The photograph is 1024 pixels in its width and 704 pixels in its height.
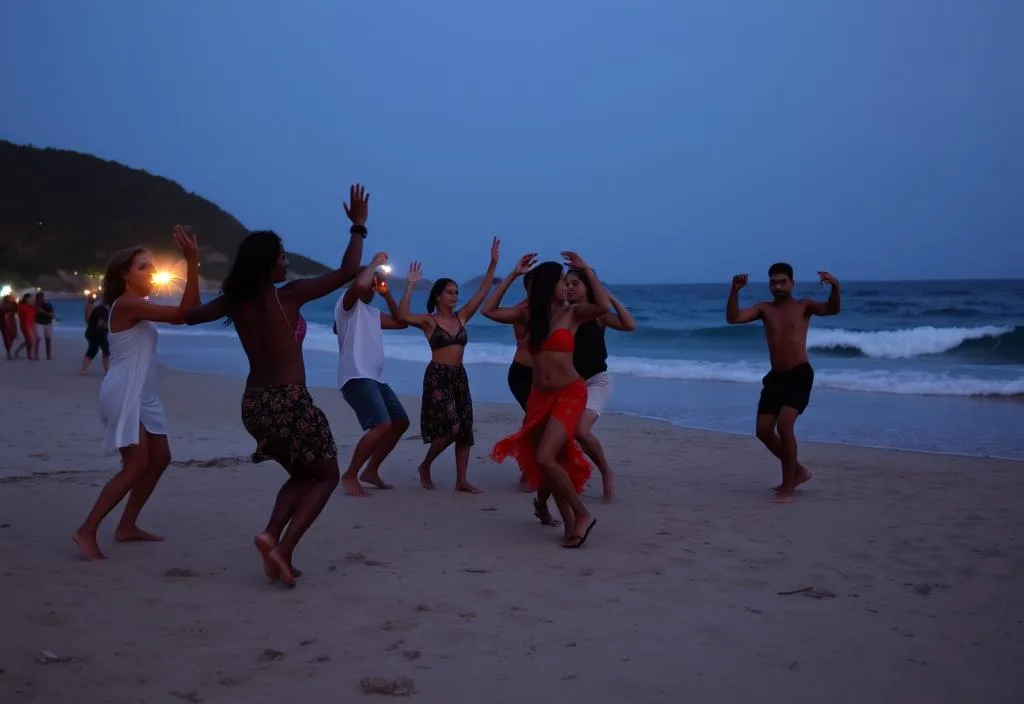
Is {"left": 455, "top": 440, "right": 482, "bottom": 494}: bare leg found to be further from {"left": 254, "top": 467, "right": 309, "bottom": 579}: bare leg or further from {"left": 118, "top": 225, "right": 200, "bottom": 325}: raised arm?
{"left": 118, "top": 225, "right": 200, "bottom": 325}: raised arm

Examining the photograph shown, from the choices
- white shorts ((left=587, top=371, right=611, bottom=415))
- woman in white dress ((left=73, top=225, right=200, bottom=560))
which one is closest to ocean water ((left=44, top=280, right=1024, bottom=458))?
white shorts ((left=587, top=371, right=611, bottom=415))

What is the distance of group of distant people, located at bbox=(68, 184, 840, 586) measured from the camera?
425cm

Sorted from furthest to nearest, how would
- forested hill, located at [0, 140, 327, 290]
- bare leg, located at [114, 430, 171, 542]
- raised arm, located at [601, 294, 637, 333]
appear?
forested hill, located at [0, 140, 327, 290]
raised arm, located at [601, 294, 637, 333]
bare leg, located at [114, 430, 171, 542]

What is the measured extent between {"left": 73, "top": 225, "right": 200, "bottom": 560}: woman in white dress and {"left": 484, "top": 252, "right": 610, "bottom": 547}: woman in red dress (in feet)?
6.75

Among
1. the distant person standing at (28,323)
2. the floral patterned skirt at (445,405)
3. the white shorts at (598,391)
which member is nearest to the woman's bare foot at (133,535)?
the floral patterned skirt at (445,405)

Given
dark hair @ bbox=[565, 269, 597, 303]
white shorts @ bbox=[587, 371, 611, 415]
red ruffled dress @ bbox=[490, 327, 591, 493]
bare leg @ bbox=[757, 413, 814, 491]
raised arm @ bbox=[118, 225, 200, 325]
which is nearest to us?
raised arm @ bbox=[118, 225, 200, 325]

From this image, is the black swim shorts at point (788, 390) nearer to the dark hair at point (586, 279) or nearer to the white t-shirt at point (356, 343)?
the dark hair at point (586, 279)

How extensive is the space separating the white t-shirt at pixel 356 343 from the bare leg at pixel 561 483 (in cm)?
→ 191

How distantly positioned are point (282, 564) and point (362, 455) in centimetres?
242

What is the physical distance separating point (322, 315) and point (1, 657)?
190ft

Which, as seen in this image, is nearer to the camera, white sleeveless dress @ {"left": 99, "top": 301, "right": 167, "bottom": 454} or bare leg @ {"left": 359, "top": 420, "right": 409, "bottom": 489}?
white sleeveless dress @ {"left": 99, "top": 301, "right": 167, "bottom": 454}

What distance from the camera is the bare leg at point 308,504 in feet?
14.4

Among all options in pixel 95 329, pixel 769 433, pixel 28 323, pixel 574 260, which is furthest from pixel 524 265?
pixel 28 323

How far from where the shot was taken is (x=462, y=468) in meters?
7.27
